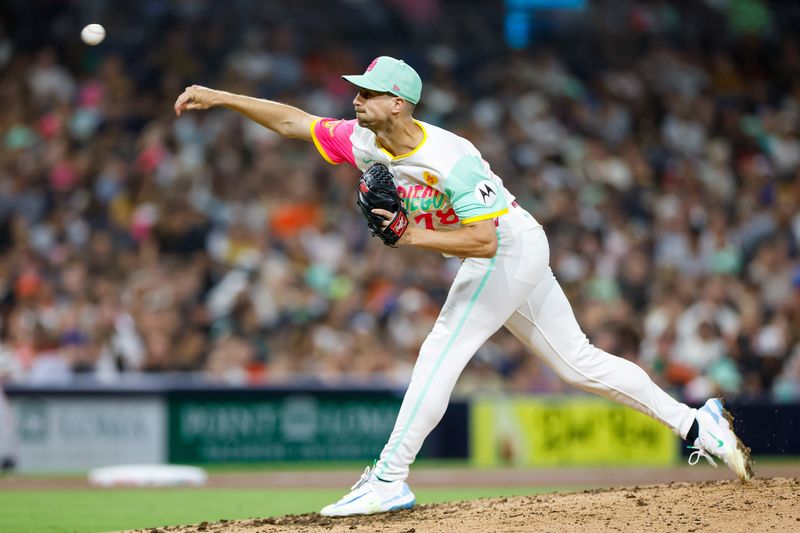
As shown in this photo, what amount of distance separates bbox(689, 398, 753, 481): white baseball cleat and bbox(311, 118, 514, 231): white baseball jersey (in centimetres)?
155

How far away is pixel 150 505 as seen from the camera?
8.41 m

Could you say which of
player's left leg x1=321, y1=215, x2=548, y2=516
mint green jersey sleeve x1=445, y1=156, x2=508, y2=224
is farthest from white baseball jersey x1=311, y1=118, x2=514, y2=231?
player's left leg x1=321, y1=215, x2=548, y2=516

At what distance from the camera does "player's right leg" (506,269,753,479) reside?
6242 mm

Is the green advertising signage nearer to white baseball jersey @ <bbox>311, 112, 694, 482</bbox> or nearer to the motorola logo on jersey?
white baseball jersey @ <bbox>311, 112, 694, 482</bbox>

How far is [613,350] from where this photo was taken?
41.3 ft

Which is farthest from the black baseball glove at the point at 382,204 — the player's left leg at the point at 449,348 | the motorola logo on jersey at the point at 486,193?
the player's left leg at the point at 449,348

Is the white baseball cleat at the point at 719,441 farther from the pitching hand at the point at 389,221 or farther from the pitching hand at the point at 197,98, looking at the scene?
the pitching hand at the point at 197,98

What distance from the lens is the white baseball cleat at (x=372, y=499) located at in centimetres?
602

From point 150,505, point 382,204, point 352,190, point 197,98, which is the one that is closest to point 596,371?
point 382,204

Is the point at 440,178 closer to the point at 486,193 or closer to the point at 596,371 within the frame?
the point at 486,193

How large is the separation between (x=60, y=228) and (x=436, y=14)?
6.76 meters

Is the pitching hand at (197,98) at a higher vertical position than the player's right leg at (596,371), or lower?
higher

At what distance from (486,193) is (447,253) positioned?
0.34m

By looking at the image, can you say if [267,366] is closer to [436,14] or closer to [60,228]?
[60,228]
